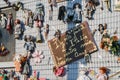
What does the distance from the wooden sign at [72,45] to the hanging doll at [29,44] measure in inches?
14.5

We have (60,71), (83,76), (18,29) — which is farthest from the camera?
(18,29)

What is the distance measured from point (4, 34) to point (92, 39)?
2.04 m

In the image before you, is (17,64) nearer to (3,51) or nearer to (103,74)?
(3,51)

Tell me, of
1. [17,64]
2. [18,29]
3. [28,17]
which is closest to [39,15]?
[28,17]

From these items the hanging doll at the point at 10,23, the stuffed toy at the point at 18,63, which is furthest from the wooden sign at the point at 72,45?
the hanging doll at the point at 10,23

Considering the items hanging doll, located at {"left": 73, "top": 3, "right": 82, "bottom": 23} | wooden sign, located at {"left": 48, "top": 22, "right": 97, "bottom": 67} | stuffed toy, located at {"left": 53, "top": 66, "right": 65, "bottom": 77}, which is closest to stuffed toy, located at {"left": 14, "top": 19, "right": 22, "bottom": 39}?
wooden sign, located at {"left": 48, "top": 22, "right": 97, "bottom": 67}

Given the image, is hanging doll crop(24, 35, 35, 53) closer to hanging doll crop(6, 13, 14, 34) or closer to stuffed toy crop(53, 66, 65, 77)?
hanging doll crop(6, 13, 14, 34)

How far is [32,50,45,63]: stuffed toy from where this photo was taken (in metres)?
6.84

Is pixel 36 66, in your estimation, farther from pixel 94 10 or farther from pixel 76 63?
pixel 94 10

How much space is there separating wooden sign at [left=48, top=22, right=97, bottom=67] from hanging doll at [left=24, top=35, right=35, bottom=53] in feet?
1.21

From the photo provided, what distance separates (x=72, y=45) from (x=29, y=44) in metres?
0.87

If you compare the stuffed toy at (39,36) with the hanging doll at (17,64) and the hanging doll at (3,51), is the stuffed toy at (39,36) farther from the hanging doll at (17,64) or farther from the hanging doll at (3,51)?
the hanging doll at (3,51)

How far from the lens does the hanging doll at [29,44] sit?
6953 mm

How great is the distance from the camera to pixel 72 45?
6465mm
